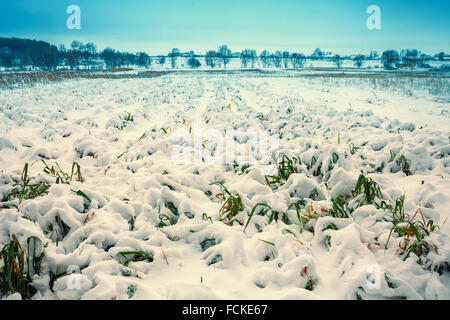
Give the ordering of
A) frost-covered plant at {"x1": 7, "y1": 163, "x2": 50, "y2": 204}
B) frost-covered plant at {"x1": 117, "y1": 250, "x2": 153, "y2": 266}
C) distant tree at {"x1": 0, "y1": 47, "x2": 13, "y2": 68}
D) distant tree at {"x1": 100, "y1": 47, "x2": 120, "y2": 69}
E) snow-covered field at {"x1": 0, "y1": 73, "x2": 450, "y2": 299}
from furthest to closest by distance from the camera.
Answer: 1. distant tree at {"x1": 100, "y1": 47, "x2": 120, "y2": 69}
2. distant tree at {"x1": 0, "y1": 47, "x2": 13, "y2": 68}
3. frost-covered plant at {"x1": 7, "y1": 163, "x2": 50, "y2": 204}
4. frost-covered plant at {"x1": 117, "y1": 250, "x2": 153, "y2": 266}
5. snow-covered field at {"x1": 0, "y1": 73, "x2": 450, "y2": 299}


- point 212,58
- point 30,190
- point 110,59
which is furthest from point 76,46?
point 30,190

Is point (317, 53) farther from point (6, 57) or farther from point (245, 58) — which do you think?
point (6, 57)

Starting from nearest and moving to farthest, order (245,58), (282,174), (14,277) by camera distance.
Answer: (14,277) → (282,174) → (245,58)

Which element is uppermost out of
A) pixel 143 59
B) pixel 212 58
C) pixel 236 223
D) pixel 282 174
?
pixel 212 58

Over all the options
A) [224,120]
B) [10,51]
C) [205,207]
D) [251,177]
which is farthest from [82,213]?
[10,51]

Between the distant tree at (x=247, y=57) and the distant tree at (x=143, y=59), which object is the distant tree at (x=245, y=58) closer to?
the distant tree at (x=247, y=57)

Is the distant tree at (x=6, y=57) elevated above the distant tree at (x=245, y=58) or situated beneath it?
situated beneath

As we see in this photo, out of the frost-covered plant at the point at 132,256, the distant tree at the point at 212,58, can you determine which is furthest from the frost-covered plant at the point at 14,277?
the distant tree at the point at 212,58

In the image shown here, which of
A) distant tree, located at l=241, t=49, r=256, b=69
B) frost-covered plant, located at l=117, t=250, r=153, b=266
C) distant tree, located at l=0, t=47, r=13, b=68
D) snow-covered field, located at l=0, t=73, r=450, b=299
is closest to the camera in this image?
snow-covered field, located at l=0, t=73, r=450, b=299

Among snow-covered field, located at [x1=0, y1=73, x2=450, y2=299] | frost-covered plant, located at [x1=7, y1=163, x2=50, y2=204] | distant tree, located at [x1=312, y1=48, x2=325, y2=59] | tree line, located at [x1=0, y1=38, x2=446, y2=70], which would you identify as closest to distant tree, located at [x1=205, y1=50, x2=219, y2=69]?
tree line, located at [x1=0, y1=38, x2=446, y2=70]

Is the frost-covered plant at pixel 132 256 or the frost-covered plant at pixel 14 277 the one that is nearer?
the frost-covered plant at pixel 14 277

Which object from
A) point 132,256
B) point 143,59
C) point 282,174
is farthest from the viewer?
point 143,59

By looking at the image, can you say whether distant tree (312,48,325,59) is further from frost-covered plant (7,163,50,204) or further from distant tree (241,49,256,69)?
frost-covered plant (7,163,50,204)
